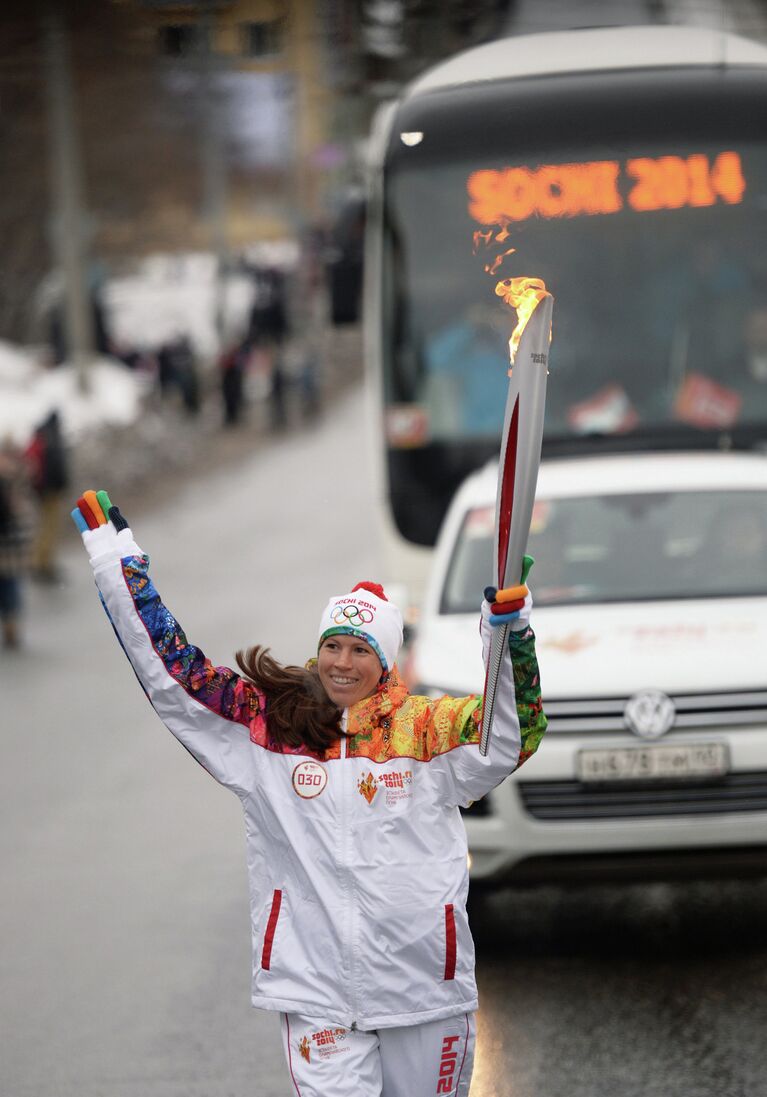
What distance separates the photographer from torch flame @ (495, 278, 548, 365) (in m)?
3.64

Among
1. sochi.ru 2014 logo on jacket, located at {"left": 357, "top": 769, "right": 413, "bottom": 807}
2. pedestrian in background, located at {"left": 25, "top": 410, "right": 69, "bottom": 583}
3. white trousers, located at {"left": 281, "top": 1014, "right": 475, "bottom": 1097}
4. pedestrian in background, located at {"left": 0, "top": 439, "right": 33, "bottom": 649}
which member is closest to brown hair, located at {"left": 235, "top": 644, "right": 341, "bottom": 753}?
sochi.ru 2014 logo on jacket, located at {"left": 357, "top": 769, "right": 413, "bottom": 807}

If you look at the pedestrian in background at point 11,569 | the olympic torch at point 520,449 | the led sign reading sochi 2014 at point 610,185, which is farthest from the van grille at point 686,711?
the pedestrian in background at point 11,569

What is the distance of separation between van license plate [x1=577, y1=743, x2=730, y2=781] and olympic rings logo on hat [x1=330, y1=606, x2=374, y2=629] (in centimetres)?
263

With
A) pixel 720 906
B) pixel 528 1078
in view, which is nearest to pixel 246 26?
pixel 720 906

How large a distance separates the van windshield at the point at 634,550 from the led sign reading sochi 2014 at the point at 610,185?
331cm

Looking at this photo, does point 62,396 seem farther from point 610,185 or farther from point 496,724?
point 496,724

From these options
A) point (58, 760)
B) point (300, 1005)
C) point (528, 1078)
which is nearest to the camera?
point (300, 1005)

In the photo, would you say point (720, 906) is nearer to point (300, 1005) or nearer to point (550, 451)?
point (550, 451)

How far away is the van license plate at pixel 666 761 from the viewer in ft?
21.0

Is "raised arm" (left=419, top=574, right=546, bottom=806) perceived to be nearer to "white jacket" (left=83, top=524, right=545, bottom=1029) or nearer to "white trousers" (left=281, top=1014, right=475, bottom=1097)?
"white jacket" (left=83, top=524, right=545, bottom=1029)

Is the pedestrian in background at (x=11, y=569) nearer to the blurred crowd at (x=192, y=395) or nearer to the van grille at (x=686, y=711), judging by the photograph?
the blurred crowd at (x=192, y=395)

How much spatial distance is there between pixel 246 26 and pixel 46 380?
1378 cm

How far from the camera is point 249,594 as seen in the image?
696 inches

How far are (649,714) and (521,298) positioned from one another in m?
2.93
